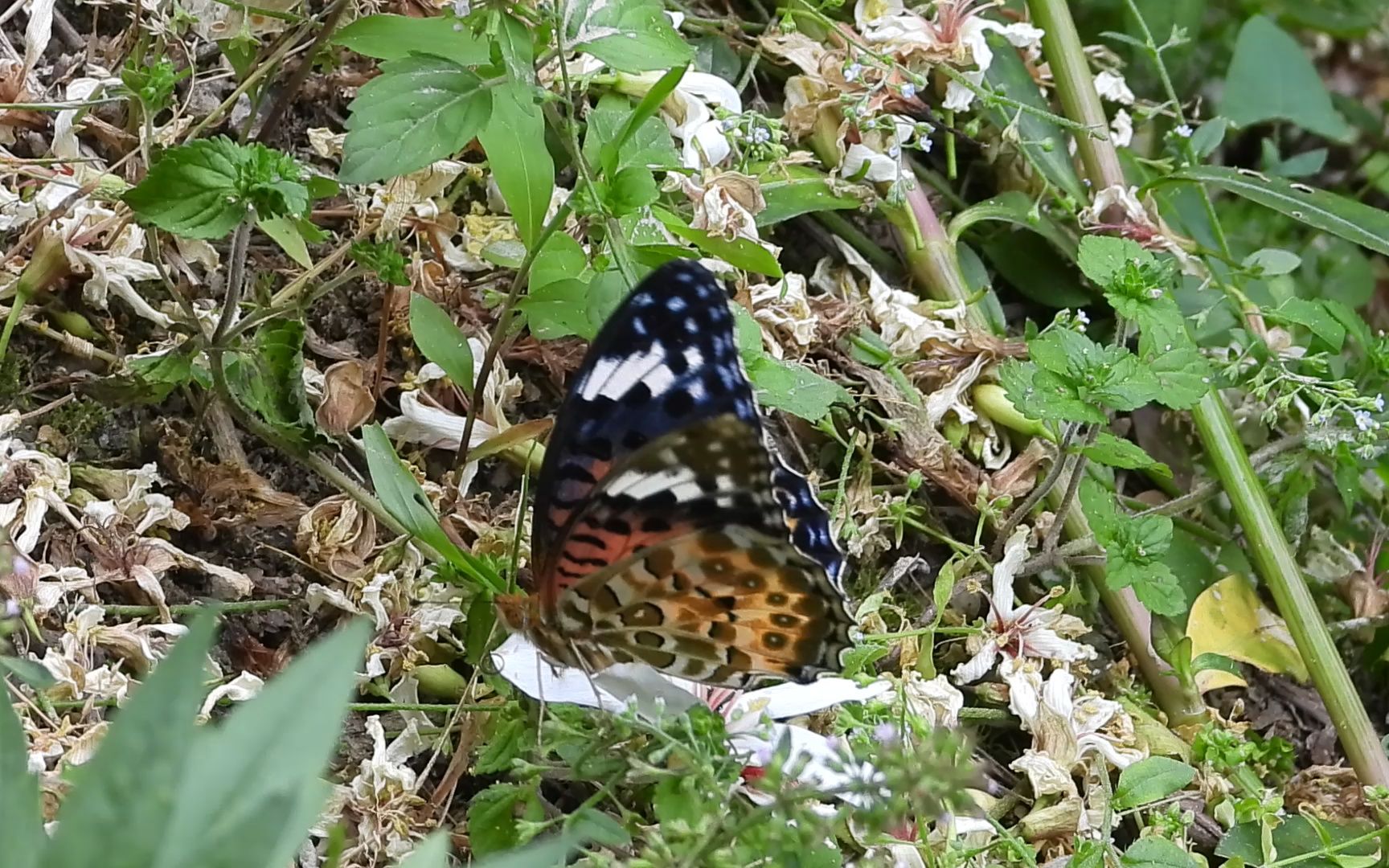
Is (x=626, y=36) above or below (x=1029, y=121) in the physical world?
above

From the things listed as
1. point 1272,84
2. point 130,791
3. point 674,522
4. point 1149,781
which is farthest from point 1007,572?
point 1272,84

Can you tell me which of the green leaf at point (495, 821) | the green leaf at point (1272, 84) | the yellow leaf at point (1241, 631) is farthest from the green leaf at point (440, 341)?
the green leaf at point (1272, 84)

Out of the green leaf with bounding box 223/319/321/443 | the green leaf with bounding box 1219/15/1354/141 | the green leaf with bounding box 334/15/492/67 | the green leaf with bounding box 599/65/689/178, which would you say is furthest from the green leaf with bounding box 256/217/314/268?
the green leaf with bounding box 1219/15/1354/141

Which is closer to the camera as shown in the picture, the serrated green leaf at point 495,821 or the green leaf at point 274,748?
the green leaf at point 274,748

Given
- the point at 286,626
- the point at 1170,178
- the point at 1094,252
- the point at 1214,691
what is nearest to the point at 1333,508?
the point at 1214,691

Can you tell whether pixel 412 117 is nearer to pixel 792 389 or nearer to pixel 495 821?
pixel 792 389

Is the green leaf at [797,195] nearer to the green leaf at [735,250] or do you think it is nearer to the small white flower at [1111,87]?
the green leaf at [735,250]
